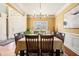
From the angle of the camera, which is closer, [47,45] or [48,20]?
[47,45]

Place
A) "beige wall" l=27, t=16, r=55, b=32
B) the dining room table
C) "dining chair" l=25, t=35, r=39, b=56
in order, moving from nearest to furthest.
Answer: "beige wall" l=27, t=16, r=55, b=32 < "dining chair" l=25, t=35, r=39, b=56 < the dining room table

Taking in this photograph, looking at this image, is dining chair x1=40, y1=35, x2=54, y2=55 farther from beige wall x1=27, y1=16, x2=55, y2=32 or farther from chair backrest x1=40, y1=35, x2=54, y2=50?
beige wall x1=27, y1=16, x2=55, y2=32

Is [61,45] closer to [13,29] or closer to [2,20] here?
[13,29]

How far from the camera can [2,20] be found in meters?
2.52

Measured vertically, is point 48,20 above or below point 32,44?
above

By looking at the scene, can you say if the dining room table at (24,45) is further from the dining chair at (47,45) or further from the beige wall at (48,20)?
the beige wall at (48,20)

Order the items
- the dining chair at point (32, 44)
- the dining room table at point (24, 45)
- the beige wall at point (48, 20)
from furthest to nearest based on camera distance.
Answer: the dining room table at point (24, 45) < the dining chair at point (32, 44) < the beige wall at point (48, 20)

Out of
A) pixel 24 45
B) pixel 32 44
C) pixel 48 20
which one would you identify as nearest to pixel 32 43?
pixel 32 44

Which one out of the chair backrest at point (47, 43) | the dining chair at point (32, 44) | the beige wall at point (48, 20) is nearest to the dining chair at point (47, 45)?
the chair backrest at point (47, 43)

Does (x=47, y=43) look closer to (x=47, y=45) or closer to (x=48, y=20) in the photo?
(x=47, y=45)

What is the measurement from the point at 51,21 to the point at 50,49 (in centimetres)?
56

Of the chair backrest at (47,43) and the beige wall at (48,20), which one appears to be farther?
the chair backrest at (47,43)

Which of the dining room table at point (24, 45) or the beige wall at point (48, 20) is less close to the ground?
the beige wall at point (48, 20)

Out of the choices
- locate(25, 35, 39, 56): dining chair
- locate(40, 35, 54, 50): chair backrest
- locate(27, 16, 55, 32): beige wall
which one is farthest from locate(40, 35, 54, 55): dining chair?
locate(27, 16, 55, 32): beige wall
